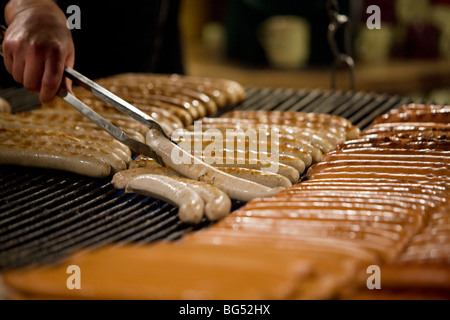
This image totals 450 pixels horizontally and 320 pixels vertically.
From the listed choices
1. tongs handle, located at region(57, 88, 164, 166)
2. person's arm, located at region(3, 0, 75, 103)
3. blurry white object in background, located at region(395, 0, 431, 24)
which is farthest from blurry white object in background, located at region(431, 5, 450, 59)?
tongs handle, located at region(57, 88, 164, 166)

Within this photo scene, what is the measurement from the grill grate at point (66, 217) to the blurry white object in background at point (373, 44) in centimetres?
733

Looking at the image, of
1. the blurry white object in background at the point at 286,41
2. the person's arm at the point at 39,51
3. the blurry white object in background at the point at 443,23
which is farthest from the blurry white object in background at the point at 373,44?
the person's arm at the point at 39,51

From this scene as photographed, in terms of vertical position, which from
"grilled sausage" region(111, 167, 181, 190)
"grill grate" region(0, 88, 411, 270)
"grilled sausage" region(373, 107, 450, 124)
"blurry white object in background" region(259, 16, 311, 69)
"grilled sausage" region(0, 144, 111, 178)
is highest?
"blurry white object in background" region(259, 16, 311, 69)

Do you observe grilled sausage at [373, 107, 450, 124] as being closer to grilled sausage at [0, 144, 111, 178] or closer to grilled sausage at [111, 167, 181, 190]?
grilled sausage at [111, 167, 181, 190]

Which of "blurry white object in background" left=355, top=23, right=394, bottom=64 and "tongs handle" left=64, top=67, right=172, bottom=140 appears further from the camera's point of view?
"blurry white object in background" left=355, top=23, right=394, bottom=64

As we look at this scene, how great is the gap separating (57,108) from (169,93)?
3.76 ft

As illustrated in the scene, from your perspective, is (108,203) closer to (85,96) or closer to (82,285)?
(82,285)

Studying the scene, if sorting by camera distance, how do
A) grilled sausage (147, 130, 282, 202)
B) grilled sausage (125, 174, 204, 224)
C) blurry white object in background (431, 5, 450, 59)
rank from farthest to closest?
blurry white object in background (431, 5, 450, 59) < grilled sausage (147, 130, 282, 202) < grilled sausage (125, 174, 204, 224)

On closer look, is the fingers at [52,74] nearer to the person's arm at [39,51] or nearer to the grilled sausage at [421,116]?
the person's arm at [39,51]

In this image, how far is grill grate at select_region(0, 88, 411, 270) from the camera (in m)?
3.11

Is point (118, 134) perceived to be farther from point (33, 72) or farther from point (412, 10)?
point (412, 10)

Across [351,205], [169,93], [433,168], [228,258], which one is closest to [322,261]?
[228,258]

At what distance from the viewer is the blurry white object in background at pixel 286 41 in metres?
9.69

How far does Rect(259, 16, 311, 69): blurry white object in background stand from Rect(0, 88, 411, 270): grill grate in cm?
625
